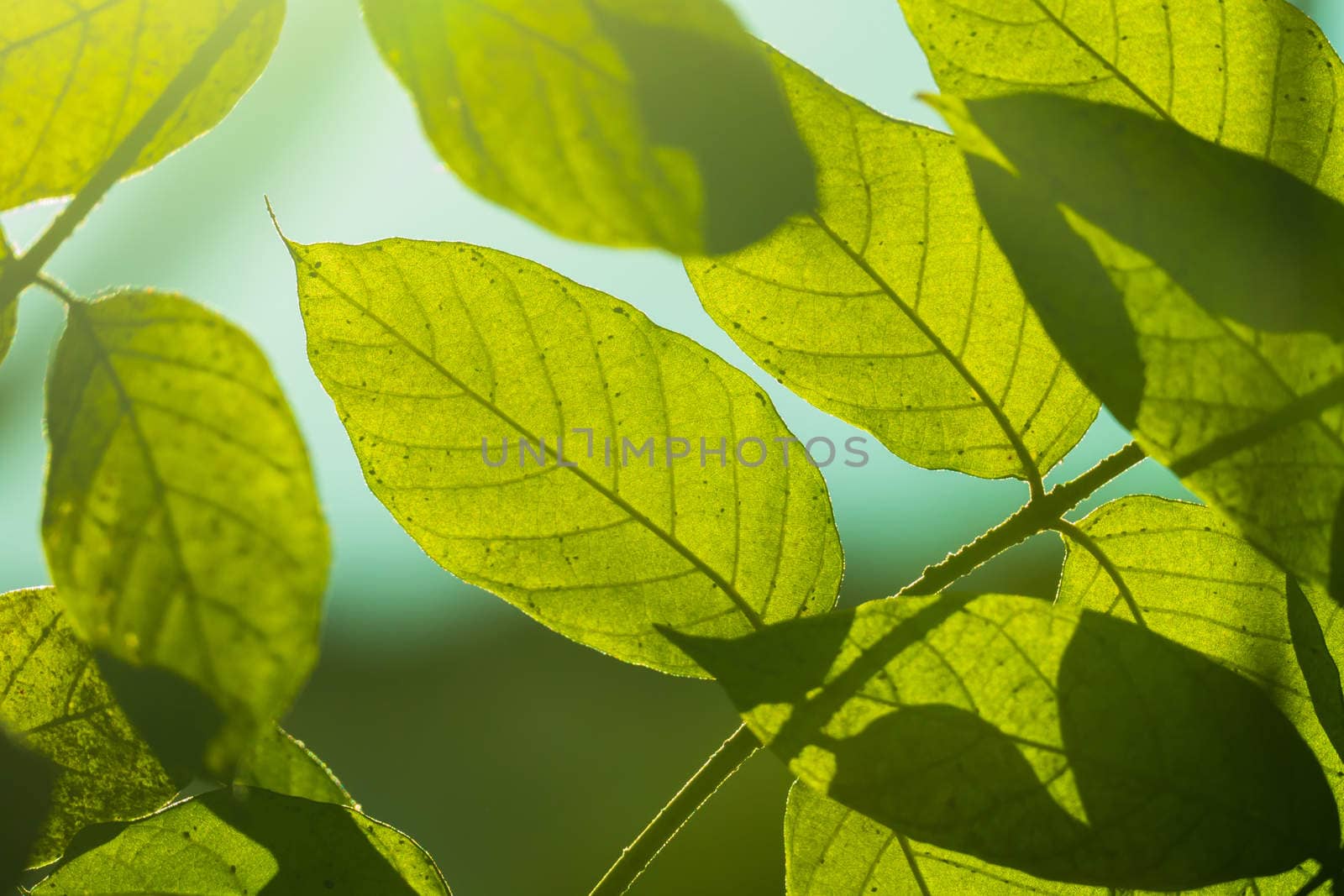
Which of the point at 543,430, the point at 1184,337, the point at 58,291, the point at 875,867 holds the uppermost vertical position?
the point at 58,291

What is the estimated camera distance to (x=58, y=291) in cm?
35

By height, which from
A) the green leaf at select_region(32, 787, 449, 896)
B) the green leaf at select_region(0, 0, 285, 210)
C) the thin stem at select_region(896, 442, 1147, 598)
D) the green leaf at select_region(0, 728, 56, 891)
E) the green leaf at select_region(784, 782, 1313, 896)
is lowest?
the green leaf at select_region(784, 782, 1313, 896)

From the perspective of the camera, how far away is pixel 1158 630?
39cm

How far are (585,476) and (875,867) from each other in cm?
19

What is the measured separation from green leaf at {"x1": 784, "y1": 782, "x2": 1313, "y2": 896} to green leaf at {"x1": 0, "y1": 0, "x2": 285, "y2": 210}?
35 cm

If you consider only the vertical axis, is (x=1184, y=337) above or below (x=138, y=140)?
below

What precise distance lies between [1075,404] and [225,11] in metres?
0.37

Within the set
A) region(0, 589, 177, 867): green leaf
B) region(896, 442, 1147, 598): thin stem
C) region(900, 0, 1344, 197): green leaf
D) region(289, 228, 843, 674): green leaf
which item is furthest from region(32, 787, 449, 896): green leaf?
region(900, 0, 1344, 197): green leaf

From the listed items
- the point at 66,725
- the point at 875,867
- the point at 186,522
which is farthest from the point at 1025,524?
the point at 66,725

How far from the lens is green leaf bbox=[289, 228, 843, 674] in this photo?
1.18ft

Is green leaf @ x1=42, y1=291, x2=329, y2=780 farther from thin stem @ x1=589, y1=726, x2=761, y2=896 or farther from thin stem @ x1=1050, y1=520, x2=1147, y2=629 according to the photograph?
thin stem @ x1=1050, y1=520, x2=1147, y2=629

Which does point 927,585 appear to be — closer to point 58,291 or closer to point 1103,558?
point 1103,558

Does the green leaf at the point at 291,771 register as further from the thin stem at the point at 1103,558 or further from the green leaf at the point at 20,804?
the thin stem at the point at 1103,558

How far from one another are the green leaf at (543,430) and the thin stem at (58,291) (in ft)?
0.27
